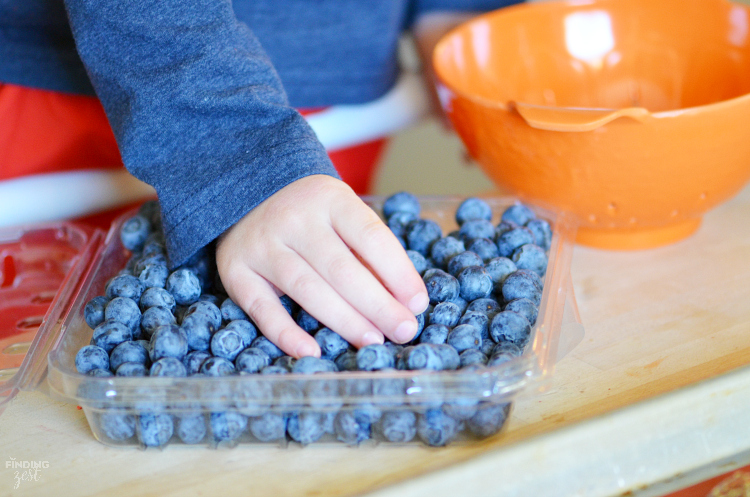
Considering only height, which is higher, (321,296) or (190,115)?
(190,115)

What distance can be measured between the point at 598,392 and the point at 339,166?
80 centimetres

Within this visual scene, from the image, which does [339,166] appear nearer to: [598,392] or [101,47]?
[101,47]

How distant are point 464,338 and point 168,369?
259 mm

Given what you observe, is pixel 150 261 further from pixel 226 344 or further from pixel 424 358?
pixel 424 358

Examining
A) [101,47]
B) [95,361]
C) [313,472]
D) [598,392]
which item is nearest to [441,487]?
[313,472]

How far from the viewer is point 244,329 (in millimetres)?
634

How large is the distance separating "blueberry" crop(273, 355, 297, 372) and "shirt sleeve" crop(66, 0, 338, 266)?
0.52ft

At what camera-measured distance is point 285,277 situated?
0.65 metres

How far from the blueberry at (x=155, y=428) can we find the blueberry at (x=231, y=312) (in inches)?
4.7

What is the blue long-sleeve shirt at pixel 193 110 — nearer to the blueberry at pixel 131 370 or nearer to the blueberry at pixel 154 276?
the blueberry at pixel 154 276

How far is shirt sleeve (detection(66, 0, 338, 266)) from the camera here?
27.5 inches

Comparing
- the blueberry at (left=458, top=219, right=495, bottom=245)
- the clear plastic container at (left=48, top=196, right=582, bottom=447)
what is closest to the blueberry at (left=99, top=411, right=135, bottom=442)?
the clear plastic container at (left=48, top=196, right=582, bottom=447)

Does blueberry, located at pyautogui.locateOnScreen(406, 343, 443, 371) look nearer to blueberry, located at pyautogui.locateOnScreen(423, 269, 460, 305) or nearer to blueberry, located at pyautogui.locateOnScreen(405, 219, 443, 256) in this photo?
blueberry, located at pyautogui.locateOnScreen(423, 269, 460, 305)

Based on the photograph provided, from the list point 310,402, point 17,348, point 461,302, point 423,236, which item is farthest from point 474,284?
point 17,348
